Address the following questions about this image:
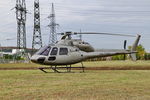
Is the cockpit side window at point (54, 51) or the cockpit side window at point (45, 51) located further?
the cockpit side window at point (54, 51)

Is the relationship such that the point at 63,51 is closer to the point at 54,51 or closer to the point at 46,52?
the point at 54,51

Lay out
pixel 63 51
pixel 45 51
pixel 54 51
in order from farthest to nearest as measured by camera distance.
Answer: pixel 63 51 → pixel 54 51 → pixel 45 51

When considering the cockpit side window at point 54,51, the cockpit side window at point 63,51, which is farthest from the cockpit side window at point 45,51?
the cockpit side window at point 63,51

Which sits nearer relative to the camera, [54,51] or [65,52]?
[54,51]

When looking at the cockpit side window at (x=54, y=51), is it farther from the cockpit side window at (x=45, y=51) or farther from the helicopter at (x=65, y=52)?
the cockpit side window at (x=45, y=51)

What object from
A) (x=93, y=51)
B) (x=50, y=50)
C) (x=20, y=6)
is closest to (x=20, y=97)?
(x=50, y=50)

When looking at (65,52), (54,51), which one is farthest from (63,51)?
(54,51)

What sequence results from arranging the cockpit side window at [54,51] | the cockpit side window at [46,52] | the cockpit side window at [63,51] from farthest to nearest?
1. the cockpit side window at [63,51]
2. the cockpit side window at [54,51]
3. the cockpit side window at [46,52]

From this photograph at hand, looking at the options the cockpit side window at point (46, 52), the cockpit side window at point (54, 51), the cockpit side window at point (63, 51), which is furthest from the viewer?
the cockpit side window at point (63, 51)

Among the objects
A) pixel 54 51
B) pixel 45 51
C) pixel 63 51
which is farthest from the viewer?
pixel 63 51

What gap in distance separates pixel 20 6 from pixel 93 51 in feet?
225

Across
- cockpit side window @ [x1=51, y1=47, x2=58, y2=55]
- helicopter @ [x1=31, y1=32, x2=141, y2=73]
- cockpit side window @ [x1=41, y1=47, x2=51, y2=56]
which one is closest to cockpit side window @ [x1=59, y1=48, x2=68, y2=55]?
helicopter @ [x1=31, y1=32, x2=141, y2=73]

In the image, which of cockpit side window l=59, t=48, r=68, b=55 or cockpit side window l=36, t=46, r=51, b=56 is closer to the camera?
cockpit side window l=36, t=46, r=51, b=56

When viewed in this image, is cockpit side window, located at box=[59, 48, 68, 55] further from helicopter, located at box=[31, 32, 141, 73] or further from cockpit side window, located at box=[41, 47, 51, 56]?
cockpit side window, located at box=[41, 47, 51, 56]
